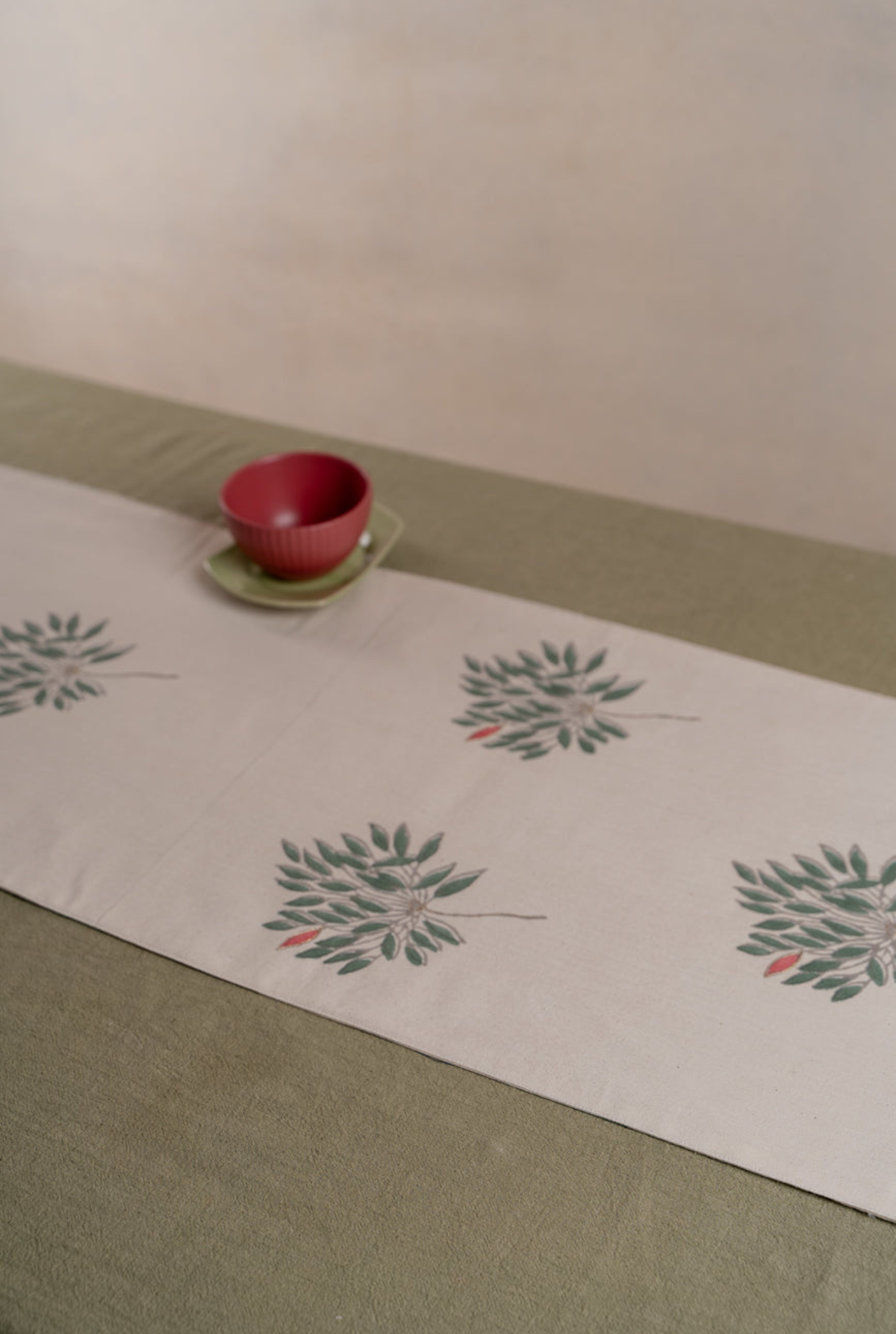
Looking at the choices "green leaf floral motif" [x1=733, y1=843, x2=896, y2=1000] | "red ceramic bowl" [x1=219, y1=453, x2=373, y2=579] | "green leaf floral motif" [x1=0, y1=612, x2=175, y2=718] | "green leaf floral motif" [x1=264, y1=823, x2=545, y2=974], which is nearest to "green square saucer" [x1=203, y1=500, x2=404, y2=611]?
"red ceramic bowl" [x1=219, y1=453, x2=373, y2=579]

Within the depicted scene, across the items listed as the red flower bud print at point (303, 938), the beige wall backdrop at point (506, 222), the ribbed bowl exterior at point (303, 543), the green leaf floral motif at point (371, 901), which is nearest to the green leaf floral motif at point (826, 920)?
the green leaf floral motif at point (371, 901)

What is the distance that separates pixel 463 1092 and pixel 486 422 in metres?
1.80

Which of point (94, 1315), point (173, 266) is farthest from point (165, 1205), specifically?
point (173, 266)

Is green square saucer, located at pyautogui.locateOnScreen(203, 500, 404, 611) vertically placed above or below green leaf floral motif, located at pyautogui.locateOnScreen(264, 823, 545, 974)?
above

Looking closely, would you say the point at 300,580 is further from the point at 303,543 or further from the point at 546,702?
the point at 546,702

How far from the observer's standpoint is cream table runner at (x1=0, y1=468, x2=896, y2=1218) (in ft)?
2.39

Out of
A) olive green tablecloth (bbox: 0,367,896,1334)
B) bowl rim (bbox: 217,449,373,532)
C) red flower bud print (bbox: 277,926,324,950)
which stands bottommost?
red flower bud print (bbox: 277,926,324,950)

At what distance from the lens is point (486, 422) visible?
7.67 ft

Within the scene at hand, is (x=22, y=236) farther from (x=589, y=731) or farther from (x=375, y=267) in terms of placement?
(x=589, y=731)

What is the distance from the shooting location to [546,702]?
103 cm

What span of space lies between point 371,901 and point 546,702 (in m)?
0.28

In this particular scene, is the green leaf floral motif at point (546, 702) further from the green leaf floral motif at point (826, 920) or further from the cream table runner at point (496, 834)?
the green leaf floral motif at point (826, 920)

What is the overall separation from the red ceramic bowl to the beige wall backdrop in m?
1.03

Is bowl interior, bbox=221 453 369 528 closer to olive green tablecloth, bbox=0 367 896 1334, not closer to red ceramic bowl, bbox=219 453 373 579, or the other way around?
red ceramic bowl, bbox=219 453 373 579
